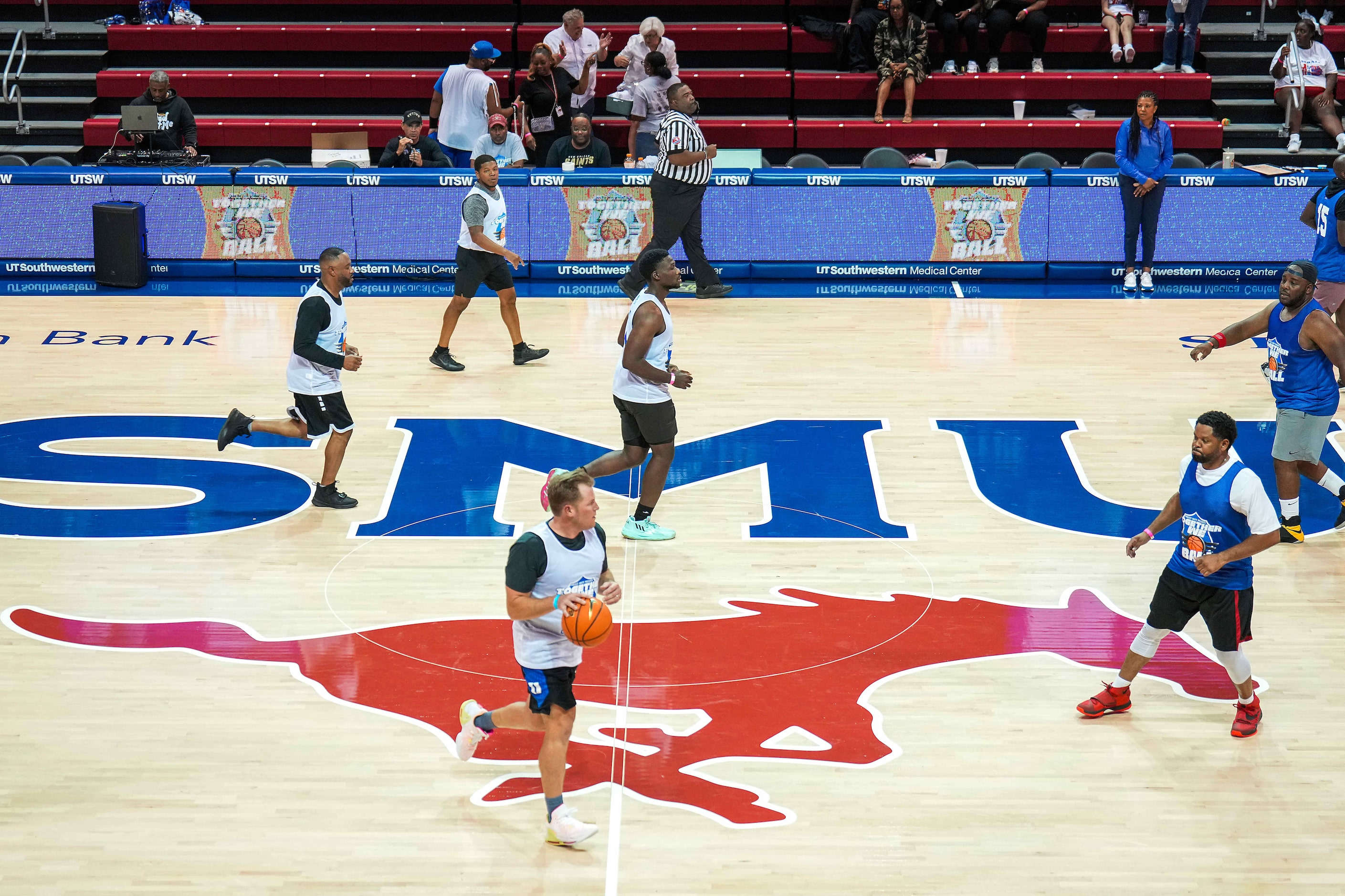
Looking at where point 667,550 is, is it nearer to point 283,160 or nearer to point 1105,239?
point 1105,239

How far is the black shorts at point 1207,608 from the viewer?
6.02m

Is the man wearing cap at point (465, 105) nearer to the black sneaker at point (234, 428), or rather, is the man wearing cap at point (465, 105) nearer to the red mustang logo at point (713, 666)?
the black sneaker at point (234, 428)

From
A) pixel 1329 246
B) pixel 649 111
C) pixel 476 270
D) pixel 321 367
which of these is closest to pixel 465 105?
pixel 649 111

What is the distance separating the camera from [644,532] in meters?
8.47

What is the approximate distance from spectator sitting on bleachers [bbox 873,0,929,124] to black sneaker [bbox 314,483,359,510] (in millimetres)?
11187

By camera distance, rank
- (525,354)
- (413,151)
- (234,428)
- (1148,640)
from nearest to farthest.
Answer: (1148,640) → (234,428) → (525,354) → (413,151)

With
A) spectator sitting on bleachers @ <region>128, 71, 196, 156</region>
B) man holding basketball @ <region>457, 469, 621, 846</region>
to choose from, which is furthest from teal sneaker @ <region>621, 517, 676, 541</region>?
spectator sitting on bleachers @ <region>128, 71, 196, 156</region>

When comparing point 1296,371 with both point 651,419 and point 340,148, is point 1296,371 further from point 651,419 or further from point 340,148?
point 340,148

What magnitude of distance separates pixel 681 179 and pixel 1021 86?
713cm

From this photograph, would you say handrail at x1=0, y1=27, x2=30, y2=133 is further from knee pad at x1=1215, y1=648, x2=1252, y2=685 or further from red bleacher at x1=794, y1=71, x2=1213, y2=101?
knee pad at x1=1215, y1=648, x2=1252, y2=685

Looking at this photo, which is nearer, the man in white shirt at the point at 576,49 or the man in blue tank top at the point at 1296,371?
the man in blue tank top at the point at 1296,371

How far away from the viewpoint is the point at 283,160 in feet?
60.0

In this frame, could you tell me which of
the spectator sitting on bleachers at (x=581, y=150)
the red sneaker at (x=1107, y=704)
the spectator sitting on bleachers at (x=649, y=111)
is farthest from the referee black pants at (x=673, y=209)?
the red sneaker at (x=1107, y=704)

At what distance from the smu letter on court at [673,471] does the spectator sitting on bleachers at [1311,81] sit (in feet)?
33.3
